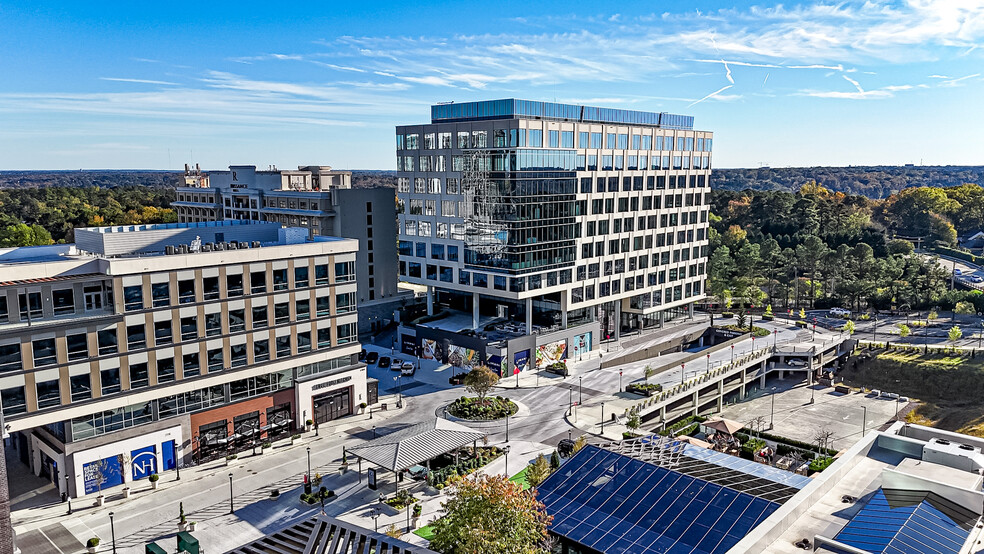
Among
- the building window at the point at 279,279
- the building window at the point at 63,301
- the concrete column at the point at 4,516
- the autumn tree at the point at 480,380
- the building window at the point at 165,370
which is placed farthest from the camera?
the autumn tree at the point at 480,380

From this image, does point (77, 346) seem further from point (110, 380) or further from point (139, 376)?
point (139, 376)

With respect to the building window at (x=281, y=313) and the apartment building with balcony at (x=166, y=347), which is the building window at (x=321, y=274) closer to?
the apartment building with balcony at (x=166, y=347)


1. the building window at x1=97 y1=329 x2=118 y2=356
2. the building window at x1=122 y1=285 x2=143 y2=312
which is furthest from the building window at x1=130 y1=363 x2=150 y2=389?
the building window at x1=122 y1=285 x2=143 y2=312

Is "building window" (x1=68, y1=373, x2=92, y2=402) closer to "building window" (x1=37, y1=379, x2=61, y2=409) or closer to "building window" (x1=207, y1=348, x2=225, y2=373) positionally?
"building window" (x1=37, y1=379, x2=61, y2=409)

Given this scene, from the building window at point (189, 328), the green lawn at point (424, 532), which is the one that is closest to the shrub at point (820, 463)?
the green lawn at point (424, 532)

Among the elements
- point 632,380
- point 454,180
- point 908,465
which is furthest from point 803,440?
point 454,180

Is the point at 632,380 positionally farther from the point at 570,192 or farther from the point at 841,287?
the point at 841,287
